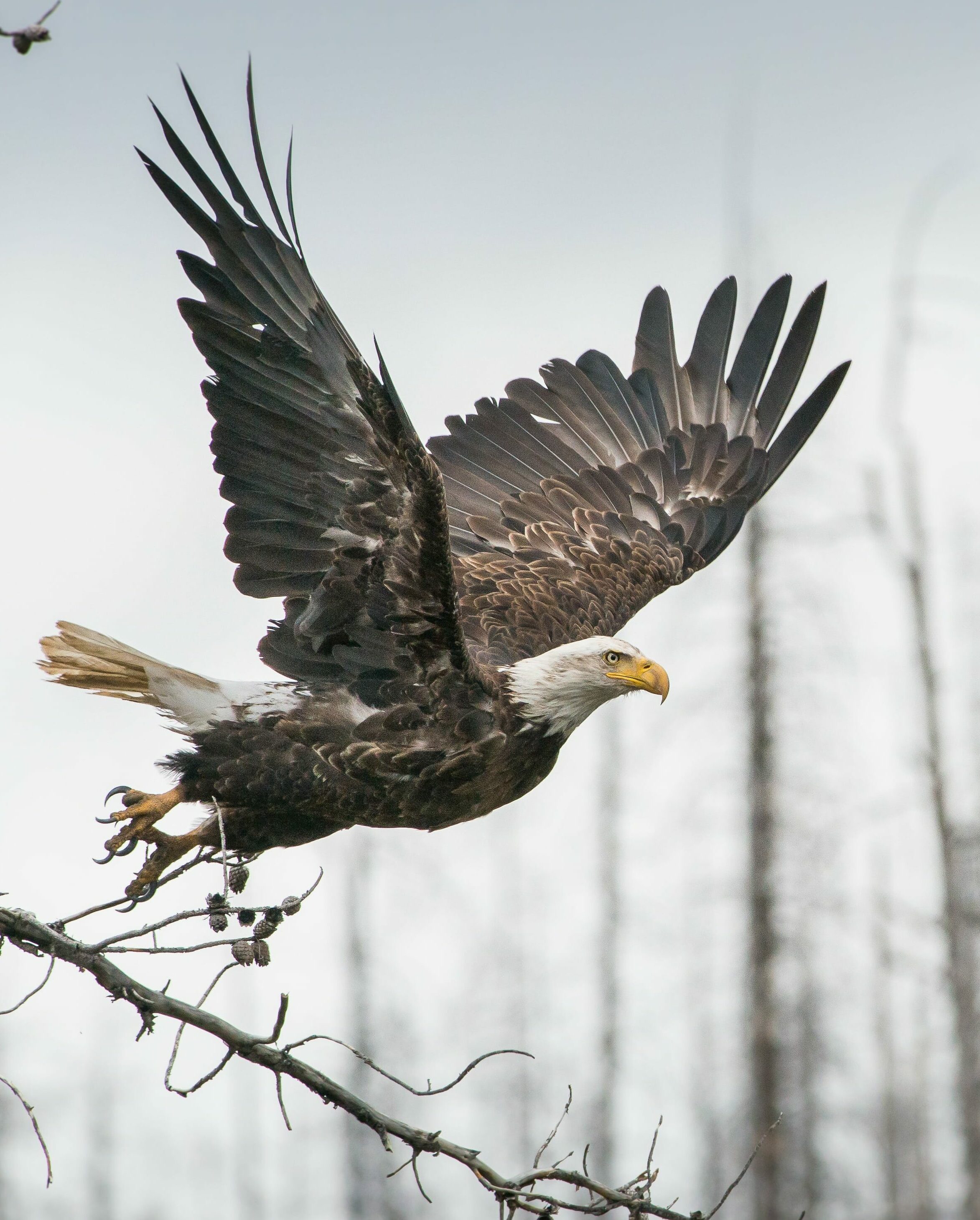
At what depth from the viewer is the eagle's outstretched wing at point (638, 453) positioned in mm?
7066

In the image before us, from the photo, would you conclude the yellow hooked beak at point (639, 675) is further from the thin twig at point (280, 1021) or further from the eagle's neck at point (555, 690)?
the thin twig at point (280, 1021)

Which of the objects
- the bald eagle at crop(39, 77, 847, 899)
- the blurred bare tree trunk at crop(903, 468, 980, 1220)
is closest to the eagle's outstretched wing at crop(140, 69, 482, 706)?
the bald eagle at crop(39, 77, 847, 899)

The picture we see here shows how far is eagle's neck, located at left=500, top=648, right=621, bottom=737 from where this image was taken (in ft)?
18.0

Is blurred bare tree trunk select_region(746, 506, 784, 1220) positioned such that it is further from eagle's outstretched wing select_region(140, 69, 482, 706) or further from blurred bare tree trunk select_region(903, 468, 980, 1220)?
eagle's outstretched wing select_region(140, 69, 482, 706)

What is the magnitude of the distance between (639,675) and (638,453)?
230cm

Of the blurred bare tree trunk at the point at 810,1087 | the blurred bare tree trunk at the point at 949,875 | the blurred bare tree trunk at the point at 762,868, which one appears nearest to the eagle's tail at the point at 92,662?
the blurred bare tree trunk at the point at 949,875

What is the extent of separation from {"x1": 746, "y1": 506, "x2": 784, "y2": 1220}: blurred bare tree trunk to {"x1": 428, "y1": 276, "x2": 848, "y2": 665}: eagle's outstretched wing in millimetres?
5229

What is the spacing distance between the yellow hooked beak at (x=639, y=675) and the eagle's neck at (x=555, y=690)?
5 centimetres

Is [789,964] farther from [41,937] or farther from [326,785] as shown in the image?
[41,937]

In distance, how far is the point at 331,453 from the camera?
518 cm

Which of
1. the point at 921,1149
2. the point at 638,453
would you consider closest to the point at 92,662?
the point at 638,453

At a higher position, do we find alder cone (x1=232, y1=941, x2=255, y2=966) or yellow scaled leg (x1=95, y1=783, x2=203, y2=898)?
yellow scaled leg (x1=95, y1=783, x2=203, y2=898)

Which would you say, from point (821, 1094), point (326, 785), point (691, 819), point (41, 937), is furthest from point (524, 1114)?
point (41, 937)

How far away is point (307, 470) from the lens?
527 centimetres
